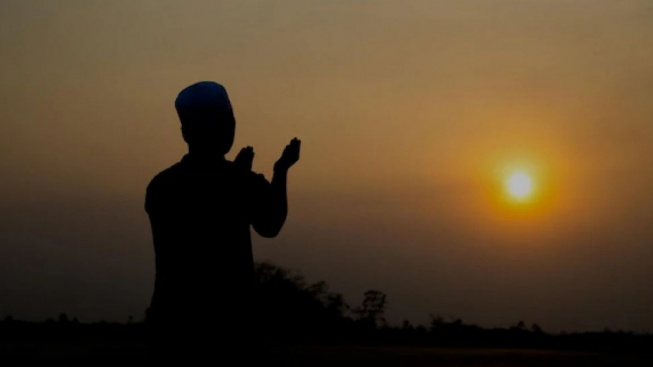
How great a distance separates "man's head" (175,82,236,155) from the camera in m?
3.74

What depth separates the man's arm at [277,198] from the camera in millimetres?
3689

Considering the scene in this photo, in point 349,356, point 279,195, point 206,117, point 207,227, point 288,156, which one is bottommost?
point 207,227

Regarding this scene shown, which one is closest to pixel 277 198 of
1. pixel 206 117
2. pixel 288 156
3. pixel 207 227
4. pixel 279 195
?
pixel 279 195

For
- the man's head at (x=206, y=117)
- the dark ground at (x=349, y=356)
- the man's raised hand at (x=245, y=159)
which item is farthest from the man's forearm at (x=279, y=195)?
the dark ground at (x=349, y=356)

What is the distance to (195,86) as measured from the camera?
3.75 m

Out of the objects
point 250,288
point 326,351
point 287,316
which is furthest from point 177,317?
point 287,316

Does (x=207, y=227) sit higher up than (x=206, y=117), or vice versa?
(x=206, y=117)

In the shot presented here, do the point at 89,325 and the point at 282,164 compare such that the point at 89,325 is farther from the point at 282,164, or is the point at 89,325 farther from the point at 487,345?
the point at 282,164

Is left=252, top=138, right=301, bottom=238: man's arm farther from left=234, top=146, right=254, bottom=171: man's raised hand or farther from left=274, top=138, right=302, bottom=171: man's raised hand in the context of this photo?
left=234, top=146, right=254, bottom=171: man's raised hand

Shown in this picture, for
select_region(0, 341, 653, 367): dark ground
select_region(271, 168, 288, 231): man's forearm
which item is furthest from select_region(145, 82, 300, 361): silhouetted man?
select_region(0, 341, 653, 367): dark ground

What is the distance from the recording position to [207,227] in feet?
12.2

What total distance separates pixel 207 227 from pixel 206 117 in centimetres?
34

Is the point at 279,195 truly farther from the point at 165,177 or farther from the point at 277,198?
the point at 165,177

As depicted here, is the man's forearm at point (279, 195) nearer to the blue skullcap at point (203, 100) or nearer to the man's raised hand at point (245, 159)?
the man's raised hand at point (245, 159)
